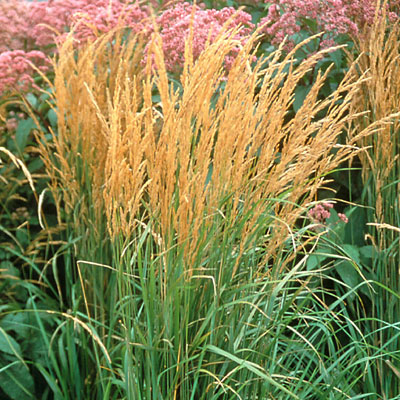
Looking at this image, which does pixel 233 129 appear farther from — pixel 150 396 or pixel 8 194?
pixel 8 194

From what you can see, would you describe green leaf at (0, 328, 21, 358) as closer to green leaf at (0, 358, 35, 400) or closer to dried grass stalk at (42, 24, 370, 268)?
green leaf at (0, 358, 35, 400)

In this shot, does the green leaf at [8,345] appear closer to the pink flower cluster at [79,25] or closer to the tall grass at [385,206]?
the pink flower cluster at [79,25]

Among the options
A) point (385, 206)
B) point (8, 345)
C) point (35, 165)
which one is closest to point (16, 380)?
point (8, 345)

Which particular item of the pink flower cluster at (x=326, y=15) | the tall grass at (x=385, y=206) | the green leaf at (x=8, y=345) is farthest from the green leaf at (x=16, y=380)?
the pink flower cluster at (x=326, y=15)

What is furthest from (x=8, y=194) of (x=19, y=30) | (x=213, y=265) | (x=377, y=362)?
(x=377, y=362)

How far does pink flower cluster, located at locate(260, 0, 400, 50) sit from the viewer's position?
2.52 metres

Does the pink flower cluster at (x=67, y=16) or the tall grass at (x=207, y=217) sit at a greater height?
the pink flower cluster at (x=67, y=16)

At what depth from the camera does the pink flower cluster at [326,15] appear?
252 cm

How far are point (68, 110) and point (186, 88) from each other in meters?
0.82

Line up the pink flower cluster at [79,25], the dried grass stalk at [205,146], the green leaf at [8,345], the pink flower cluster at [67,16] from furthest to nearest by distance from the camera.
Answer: the pink flower cluster at [67,16]
the pink flower cluster at [79,25]
the green leaf at [8,345]
the dried grass stalk at [205,146]

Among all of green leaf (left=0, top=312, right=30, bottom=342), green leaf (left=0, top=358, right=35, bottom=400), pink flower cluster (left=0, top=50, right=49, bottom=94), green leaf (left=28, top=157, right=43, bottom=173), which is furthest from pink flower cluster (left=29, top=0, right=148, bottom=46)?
green leaf (left=0, top=358, right=35, bottom=400)

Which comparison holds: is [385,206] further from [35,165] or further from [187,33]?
[35,165]

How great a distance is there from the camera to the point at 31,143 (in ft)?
8.68

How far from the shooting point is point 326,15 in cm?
254
